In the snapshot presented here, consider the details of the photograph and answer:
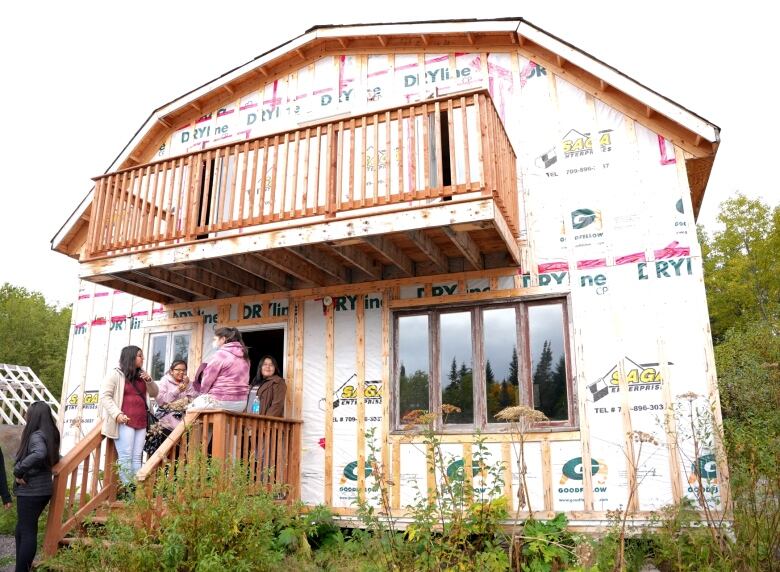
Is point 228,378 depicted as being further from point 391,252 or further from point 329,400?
point 391,252

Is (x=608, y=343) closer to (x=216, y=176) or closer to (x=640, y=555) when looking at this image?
(x=640, y=555)

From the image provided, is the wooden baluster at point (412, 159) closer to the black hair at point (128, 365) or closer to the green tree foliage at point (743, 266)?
the black hair at point (128, 365)

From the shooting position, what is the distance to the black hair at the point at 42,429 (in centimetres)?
688

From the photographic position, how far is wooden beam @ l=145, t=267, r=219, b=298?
918cm

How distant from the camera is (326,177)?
26.6 feet

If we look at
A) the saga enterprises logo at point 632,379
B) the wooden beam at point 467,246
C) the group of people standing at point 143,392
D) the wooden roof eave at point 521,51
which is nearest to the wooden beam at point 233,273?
the group of people standing at point 143,392

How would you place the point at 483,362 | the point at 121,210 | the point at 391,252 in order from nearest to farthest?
the point at 391,252
the point at 483,362
the point at 121,210

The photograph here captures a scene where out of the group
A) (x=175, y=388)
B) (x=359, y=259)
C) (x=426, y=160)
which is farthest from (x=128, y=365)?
(x=426, y=160)

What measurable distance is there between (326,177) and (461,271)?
2.40 metres

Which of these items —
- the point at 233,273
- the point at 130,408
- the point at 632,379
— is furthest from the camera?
the point at 233,273

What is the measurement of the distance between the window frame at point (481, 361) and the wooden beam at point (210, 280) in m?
2.92

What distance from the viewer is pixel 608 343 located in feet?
26.7

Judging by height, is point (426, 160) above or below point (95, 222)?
above

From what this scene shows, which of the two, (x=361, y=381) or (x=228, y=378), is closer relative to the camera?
(x=228, y=378)
